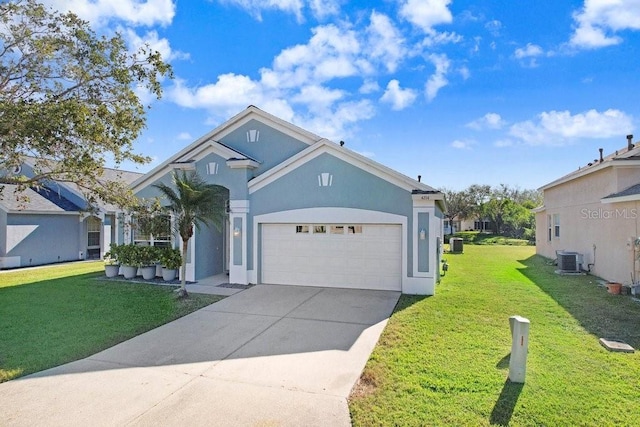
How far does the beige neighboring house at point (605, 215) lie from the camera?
11766 mm

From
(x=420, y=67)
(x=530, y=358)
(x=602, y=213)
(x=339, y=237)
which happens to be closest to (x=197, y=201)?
(x=339, y=237)

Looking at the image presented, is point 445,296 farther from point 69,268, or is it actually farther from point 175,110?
point 69,268

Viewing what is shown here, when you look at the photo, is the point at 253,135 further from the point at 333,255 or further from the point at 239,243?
the point at 333,255

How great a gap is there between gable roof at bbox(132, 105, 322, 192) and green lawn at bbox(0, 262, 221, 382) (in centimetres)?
469

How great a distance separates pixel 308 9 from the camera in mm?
12102

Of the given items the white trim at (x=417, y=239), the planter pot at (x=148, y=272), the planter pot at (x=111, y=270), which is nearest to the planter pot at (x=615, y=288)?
the white trim at (x=417, y=239)

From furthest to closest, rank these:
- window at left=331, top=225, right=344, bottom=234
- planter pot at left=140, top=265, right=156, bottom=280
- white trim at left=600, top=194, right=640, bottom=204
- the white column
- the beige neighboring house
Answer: planter pot at left=140, top=265, right=156, bottom=280 < the white column < window at left=331, top=225, right=344, bottom=234 < the beige neighboring house < white trim at left=600, top=194, right=640, bottom=204

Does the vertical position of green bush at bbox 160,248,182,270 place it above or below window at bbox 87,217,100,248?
below

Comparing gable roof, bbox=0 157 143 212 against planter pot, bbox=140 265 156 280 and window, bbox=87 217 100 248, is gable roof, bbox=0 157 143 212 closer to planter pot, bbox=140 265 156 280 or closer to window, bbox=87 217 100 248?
window, bbox=87 217 100 248

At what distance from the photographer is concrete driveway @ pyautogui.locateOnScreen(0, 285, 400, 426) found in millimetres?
4465

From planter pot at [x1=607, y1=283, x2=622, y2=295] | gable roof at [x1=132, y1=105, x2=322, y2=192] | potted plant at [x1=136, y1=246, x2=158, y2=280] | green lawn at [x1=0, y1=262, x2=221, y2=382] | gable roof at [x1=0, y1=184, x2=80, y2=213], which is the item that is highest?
gable roof at [x1=132, y1=105, x2=322, y2=192]

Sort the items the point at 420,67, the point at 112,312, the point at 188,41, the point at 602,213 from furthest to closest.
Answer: the point at 420,67
the point at 602,213
the point at 188,41
the point at 112,312

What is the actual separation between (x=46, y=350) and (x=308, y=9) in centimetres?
1213

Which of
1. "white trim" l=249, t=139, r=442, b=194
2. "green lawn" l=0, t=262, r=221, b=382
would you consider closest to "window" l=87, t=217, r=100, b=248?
"green lawn" l=0, t=262, r=221, b=382
